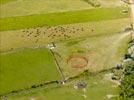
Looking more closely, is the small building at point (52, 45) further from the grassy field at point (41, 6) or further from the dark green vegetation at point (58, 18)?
the grassy field at point (41, 6)

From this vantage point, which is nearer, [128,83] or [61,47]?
[128,83]

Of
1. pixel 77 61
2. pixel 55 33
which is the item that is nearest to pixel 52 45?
pixel 55 33

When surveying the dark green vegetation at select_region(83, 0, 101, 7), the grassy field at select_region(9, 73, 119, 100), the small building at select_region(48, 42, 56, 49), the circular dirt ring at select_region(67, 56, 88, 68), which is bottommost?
the grassy field at select_region(9, 73, 119, 100)

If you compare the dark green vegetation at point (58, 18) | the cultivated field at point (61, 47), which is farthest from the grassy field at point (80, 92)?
the dark green vegetation at point (58, 18)

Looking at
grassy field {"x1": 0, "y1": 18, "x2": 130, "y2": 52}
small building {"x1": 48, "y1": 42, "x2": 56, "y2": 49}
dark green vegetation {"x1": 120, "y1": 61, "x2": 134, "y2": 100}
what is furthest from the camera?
grassy field {"x1": 0, "y1": 18, "x2": 130, "y2": 52}

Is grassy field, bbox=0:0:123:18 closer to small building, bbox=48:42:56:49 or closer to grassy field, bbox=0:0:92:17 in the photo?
grassy field, bbox=0:0:92:17

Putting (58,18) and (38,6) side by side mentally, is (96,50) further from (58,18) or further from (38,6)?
(38,6)

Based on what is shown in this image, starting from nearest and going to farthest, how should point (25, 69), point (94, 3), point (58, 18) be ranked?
point (25, 69), point (58, 18), point (94, 3)

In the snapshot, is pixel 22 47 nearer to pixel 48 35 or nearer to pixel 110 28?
pixel 48 35

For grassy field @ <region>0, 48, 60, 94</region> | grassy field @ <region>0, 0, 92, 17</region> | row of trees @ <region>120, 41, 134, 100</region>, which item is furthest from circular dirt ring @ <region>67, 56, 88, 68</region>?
grassy field @ <region>0, 0, 92, 17</region>
